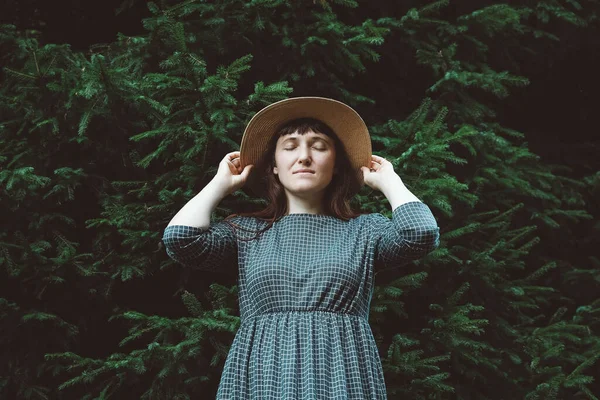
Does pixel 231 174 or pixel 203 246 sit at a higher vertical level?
pixel 231 174

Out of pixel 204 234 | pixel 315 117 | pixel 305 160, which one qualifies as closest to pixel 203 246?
pixel 204 234

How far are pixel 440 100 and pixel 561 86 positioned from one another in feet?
5.56

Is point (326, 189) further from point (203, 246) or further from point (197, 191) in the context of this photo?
point (197, 191)

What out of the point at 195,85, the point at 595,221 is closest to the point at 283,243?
the point at 195,85

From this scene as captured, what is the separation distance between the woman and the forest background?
65cm

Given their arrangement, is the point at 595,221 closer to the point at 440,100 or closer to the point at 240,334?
the point at 440,100

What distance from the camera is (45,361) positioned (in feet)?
10.5

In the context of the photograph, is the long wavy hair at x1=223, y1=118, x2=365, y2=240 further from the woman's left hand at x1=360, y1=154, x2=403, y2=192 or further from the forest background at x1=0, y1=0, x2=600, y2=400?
the forest background at x1=0, y1=0, x2=600, y2=400

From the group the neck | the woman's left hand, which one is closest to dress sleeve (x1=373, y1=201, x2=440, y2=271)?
the woman's left hand

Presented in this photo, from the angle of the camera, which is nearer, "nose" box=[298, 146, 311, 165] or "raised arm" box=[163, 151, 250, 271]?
"raised arm" box=[163, 151, 250, 271]

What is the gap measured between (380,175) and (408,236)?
31cm

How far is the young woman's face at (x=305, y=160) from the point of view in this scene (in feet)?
7.86

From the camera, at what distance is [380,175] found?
245 centimetres

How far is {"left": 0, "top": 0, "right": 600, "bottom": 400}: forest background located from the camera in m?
3.09
